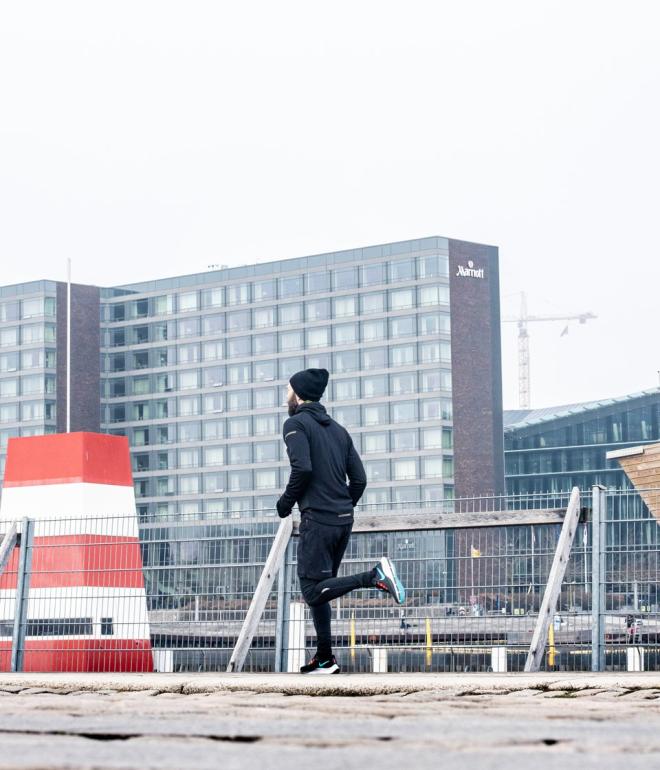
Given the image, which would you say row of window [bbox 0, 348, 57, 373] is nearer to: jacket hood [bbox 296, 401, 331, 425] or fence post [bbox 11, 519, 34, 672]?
fence post [bbox 11, 519, 34, 672]

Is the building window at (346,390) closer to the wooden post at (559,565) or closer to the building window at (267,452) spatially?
the building window at (267,452)

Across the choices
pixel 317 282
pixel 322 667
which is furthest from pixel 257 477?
pixel 322 667

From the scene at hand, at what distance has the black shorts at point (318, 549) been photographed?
32.4 feet

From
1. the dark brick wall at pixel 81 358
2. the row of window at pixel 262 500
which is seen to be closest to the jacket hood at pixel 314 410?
the row of window at pixel 262 500

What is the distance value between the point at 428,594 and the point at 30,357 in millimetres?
108345

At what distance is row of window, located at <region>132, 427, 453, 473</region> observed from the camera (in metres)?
108

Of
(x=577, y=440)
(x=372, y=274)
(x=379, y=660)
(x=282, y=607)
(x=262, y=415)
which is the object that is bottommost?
(x=379, y=660)

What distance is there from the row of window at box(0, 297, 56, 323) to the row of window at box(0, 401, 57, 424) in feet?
21.3

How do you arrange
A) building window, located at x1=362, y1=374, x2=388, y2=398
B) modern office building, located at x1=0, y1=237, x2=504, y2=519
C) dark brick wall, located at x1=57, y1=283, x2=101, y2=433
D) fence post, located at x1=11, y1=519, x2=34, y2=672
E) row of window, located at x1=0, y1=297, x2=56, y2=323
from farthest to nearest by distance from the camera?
dark brick wall, located at x1=57, y1=283, x2=101, y2=433
row of window, located at x1=0, y1=297, x2=56, y2=323
building window, located at x1=362, y1=374, x2=388, y2=398
modern office building, located at x1=0, y1=237, x2=504, y2=519
fence post, located at x1=11, y1=519, x2=34, y2=672

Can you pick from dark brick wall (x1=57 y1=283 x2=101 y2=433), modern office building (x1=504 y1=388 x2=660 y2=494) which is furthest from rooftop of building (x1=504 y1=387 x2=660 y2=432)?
dark brick wall (x1=57 y1=283 x2=101 y2=433)

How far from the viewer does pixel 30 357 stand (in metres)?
117

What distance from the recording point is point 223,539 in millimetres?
12438

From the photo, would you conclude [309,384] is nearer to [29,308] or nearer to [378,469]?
[378,469]

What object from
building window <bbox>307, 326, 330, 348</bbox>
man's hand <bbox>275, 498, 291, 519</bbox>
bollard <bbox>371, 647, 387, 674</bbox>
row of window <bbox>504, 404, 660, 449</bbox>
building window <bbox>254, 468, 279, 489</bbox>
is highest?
building window <bbox>307, 326, 330, 348</bbox>
